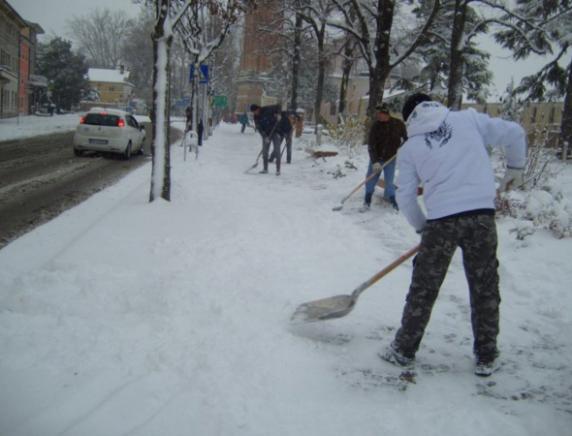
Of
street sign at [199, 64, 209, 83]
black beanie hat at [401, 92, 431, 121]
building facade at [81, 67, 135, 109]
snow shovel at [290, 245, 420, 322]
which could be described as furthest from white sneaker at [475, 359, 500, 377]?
building facade at [81, 67, 135, 109]

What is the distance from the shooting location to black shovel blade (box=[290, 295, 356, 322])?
3.79m

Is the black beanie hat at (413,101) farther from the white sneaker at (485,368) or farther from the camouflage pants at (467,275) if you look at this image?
the white sneaker at (485,368)

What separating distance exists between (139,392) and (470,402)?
1.98m

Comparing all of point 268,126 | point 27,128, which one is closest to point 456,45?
point 268,126

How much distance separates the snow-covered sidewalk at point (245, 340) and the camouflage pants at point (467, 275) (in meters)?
0.27

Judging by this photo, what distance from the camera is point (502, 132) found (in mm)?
3215

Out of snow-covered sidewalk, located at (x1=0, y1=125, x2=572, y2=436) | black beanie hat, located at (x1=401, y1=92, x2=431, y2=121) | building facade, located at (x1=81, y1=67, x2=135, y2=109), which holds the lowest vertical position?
snow-covered sidewalk, located at (x1=0, y1=125, x2=572, y2=436)

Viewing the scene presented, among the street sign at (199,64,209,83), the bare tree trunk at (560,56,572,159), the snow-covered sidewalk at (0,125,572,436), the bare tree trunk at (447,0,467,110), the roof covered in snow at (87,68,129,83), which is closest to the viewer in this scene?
the snow-covered sidewalk at (0,125,572,436)

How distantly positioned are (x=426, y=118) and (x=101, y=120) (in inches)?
558

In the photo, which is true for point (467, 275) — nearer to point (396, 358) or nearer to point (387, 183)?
point (396, 358)

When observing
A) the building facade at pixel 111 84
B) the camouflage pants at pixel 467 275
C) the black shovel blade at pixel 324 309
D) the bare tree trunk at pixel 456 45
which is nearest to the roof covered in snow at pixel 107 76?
the building facade at pixel 111 84

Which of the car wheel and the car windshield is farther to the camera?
the car wheel

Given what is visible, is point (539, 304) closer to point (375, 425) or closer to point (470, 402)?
point (470, 402)

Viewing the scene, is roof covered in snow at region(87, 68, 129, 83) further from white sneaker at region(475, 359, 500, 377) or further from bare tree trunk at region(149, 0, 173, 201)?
white sneaker at region(475, 359, 500, 377)
